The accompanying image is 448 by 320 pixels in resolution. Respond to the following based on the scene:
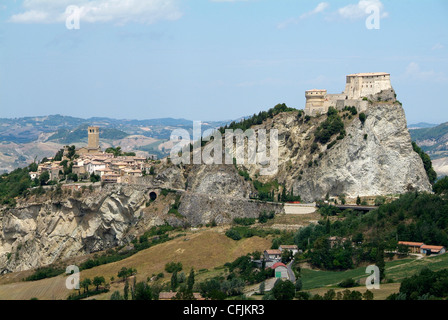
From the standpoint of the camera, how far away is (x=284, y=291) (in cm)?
3616

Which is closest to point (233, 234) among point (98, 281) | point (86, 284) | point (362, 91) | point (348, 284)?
point (98, 281)

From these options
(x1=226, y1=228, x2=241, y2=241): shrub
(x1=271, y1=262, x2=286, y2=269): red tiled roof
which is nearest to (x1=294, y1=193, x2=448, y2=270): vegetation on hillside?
(x1=271, y1=262, x2=286, y2=269): red tiled roof

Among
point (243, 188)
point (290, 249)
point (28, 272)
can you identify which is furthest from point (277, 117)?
point (28, 272)

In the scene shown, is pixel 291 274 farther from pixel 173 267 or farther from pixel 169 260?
pixel 169 260

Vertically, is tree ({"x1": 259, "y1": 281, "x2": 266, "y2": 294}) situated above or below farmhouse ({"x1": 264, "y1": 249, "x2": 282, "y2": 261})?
below

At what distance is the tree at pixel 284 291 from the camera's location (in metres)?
35.6

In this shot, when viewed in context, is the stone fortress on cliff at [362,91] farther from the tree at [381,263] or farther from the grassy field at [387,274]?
the tree at [381,263]

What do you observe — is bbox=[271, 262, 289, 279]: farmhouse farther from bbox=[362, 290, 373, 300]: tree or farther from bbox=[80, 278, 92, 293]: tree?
bbox=[80, 278, 92, 293]: tree

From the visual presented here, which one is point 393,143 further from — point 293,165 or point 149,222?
point 149,222

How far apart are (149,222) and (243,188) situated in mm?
9218

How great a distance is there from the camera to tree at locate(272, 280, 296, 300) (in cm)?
3562

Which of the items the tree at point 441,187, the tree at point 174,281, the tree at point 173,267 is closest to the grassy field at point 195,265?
the tree at point 173,267

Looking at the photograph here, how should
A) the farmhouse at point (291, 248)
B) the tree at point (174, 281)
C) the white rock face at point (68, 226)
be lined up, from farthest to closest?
the white rock face at point (68, 226) → the farmhouse at point (291, 248) → the tree at point (174, 281)

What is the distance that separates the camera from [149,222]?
62688mm
